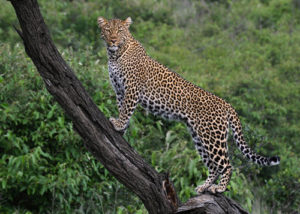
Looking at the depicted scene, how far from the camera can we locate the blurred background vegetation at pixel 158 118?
1069cm

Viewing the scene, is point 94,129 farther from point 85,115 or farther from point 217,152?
point 217,152

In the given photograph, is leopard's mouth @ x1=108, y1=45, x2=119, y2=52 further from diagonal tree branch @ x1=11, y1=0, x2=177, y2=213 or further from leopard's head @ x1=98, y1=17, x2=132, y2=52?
diagonal tree branch @ x1=11, y1=0, x2=177, y2=213

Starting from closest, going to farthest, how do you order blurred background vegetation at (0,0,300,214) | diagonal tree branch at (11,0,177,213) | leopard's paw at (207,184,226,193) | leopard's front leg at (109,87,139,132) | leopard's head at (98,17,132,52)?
diagonal tree branch at (11,0,177,213), leopard's front leg at (109,87,139,132), leopard's paw at (207,184,226,193), leopard's head at (98,17,132,52), blurred background vegetation at (0,0,300,214)

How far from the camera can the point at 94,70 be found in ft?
39.7

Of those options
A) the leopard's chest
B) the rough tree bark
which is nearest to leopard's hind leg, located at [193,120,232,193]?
the rough tree bark

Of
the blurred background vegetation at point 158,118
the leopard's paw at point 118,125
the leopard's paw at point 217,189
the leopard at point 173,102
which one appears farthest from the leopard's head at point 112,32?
the blurred background vegetation at point 158,118

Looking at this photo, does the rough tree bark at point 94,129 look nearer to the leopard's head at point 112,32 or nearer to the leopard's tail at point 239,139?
the leopard's tail at point 239,139

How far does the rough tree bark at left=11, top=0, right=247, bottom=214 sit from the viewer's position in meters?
5.91

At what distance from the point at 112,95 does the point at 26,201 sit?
8.83 ft

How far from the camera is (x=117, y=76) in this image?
780 centimetres

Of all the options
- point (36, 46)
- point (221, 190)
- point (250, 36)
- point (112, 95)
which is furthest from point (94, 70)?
point (250, 36)

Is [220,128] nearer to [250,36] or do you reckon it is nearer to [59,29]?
[59,29]

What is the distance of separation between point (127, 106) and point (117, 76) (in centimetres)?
58

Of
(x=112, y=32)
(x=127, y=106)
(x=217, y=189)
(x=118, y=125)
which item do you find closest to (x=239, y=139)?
(x=217, y=189)
